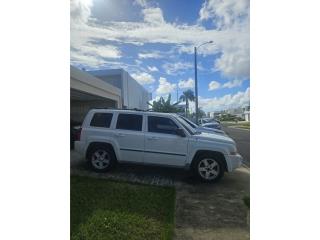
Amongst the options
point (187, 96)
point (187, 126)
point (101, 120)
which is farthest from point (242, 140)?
point (101, 120)

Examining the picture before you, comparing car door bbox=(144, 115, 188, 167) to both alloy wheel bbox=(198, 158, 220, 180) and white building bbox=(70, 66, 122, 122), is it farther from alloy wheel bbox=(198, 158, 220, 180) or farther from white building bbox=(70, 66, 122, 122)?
white building bbox=(70, 66, 122, 122)

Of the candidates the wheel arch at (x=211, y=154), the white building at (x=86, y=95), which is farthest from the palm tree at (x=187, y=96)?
the white building at (x=86, y=95)

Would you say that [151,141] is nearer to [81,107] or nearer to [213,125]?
[213,125]

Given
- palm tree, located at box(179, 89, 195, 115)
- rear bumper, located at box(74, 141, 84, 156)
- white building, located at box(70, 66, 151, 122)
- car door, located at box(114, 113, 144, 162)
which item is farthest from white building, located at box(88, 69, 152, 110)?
rear bumper, located at box(74, 141, 84, 156)

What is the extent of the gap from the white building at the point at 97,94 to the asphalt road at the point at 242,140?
30.8 inches

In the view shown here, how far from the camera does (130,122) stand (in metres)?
2.55

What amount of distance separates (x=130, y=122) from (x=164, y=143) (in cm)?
35

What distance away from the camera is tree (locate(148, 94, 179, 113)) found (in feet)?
8.28

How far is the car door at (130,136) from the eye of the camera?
8.35 feet

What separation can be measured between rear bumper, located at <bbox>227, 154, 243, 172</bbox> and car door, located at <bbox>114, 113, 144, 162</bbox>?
2.50ft

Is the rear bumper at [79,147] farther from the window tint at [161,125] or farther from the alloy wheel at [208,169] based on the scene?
the alloy wheel at [208,169]
